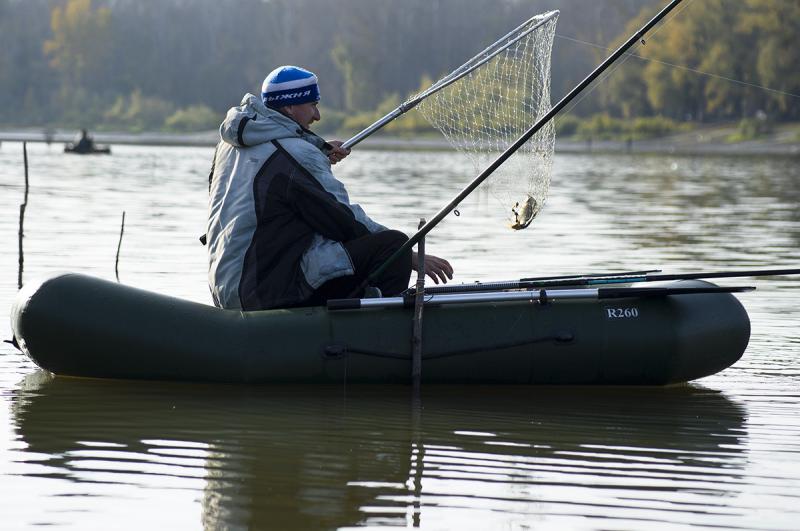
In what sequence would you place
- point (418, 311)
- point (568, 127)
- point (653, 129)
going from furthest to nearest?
point (568, 127)
point (653, 129)
point (418, 311)

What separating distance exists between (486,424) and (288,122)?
179 cm

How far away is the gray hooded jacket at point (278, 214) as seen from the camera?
705cm

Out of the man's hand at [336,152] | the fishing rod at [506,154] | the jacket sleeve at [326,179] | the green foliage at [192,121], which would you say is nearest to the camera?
the fishing rod at [506,154]

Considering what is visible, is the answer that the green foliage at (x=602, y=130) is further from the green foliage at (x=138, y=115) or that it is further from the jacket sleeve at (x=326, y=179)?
the jacket sleeve at (x=326, y=179)

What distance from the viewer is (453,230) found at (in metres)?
18.2

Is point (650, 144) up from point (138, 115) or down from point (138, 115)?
down

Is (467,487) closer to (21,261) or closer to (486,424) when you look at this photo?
(486,424)

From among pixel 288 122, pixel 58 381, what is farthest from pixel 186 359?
pixel 288 122

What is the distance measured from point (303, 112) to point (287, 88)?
15cm

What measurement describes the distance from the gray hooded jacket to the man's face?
102 mm

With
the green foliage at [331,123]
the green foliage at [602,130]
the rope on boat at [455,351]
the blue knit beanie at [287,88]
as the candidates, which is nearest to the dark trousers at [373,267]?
the rope on boat at [455,351]

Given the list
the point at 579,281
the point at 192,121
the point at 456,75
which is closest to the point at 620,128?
the point at 192,121

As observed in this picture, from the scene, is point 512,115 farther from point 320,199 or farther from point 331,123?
point 331,123

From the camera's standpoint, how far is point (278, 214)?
23.2ft
